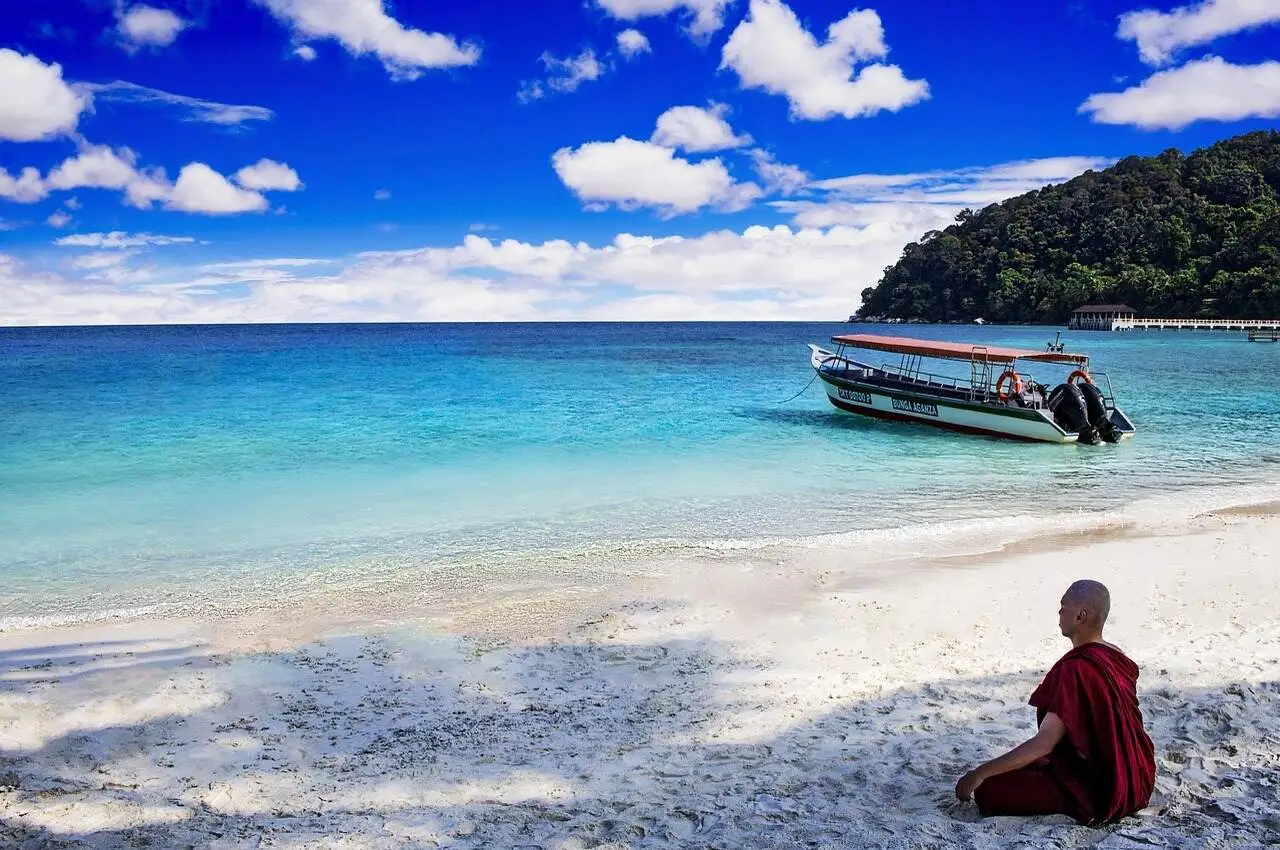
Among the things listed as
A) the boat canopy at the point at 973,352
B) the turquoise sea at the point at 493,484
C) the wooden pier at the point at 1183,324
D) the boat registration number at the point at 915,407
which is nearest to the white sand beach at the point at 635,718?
the turquoise sea at the point at 493,484

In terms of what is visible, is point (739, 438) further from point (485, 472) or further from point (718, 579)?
point (718, 579)

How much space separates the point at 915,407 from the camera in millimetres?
24750

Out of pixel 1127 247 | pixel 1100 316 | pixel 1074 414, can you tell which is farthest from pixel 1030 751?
pixel 1127 247

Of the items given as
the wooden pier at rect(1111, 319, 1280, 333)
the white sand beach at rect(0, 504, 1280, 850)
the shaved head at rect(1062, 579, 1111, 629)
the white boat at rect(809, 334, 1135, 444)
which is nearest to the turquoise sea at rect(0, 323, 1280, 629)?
the white boat at rect(809, 334, 1135, 444)

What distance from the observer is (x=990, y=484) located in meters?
16.3

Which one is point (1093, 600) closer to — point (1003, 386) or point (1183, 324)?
point (1003, 386)

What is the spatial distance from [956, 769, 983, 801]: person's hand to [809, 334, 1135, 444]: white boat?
18.4m

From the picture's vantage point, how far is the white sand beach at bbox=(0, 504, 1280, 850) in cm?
446

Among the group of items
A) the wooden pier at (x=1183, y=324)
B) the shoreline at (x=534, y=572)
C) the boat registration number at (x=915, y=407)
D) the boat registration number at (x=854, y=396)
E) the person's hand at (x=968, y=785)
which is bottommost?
the shoreline at (x=534, y=572)

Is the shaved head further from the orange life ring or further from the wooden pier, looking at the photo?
the wooden pier

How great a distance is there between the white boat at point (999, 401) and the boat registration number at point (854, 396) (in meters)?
0.03

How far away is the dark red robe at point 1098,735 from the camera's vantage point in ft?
13.2

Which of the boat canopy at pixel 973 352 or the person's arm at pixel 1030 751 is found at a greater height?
the boat canopy at pixel 973 352

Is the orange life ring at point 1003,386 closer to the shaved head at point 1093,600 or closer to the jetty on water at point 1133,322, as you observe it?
the shaved head at point 1093,600
